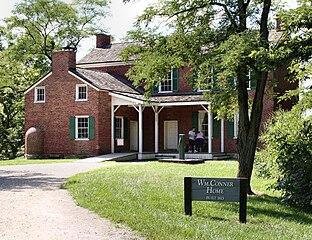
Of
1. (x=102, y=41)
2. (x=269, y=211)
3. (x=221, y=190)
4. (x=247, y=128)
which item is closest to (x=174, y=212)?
(x=221, y=190)

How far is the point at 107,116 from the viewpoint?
1308 inches

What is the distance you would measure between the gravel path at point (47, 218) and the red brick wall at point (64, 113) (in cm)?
1616

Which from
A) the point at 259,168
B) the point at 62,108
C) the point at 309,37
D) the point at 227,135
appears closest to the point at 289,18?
the point at 309,37

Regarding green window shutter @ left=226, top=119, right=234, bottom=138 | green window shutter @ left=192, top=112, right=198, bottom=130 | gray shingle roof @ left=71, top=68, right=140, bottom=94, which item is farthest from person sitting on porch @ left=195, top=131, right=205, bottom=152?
gray shingle roof @ left=71, top=68, right=140, bottom=94

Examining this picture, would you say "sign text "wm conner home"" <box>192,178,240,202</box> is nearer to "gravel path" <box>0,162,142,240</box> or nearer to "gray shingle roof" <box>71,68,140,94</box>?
"gravel path" <box>0,162,142,240</box>

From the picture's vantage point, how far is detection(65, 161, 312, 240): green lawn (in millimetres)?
9719

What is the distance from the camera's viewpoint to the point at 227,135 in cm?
3281

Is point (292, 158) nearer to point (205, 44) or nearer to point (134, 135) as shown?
point (205, 44)

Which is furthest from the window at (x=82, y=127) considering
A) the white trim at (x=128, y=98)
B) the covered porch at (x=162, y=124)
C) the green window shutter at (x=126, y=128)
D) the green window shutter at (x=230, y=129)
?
the green window shutter at (x=230, y=129)

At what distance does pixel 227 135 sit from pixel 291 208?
1880 cm

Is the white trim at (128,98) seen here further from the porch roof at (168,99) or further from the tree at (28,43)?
the tree at (28,43)

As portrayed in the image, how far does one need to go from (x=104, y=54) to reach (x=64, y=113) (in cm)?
747

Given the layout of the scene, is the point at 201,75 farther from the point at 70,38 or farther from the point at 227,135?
the point at 70,38

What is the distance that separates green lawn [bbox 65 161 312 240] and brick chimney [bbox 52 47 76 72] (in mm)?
16855
